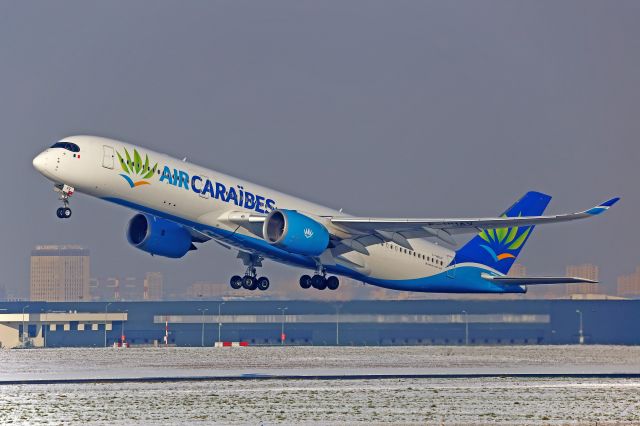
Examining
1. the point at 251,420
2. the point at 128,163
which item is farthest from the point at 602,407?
the point at 128,163

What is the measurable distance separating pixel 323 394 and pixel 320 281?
45.1ft

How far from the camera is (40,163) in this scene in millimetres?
50969

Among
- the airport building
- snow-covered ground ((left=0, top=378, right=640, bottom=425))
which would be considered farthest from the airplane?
the airport building

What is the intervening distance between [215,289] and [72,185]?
86.4m

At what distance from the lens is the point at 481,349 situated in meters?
85.4

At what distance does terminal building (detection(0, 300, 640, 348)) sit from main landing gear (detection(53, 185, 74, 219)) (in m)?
42.5

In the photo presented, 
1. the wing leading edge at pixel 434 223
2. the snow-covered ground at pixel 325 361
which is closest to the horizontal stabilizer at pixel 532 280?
the snow-covered ground at pixel 325 361

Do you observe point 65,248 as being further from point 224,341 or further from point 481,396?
point 481,396

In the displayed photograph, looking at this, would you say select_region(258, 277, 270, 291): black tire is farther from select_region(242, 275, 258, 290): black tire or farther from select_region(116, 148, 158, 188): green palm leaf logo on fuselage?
select_region(116, 148, 158, 188): green palm leaf logo on fuselage

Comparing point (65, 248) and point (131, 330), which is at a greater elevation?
point (65, 248)

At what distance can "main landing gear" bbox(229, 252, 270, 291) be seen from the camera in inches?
2435

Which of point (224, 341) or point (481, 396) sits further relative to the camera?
point (224, 341)

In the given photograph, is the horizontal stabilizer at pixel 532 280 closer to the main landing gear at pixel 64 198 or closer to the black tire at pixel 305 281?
the black tire at pixel 305 281

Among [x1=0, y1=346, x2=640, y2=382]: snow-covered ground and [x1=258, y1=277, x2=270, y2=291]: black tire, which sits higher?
[x1=258, y1=277, x2=270, y2=291]: black tire
